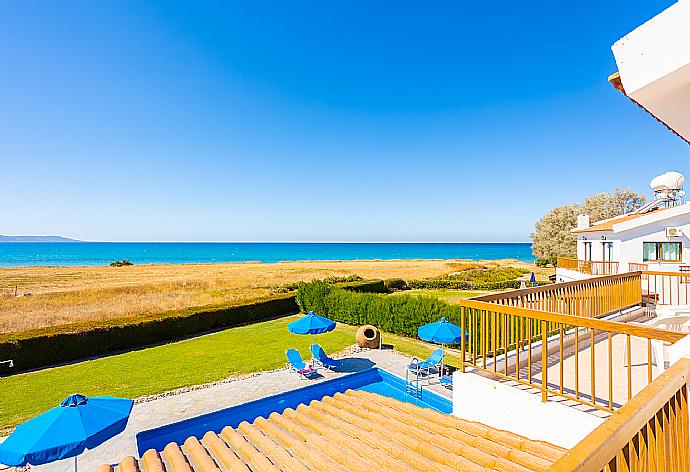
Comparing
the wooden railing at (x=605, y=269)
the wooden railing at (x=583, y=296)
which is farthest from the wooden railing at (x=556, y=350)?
the wooden railing at (x=605, y=269)

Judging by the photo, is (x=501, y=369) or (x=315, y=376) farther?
(x=315, y=376)

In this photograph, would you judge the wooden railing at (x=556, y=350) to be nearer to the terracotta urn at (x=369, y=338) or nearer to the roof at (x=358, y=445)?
the roof at (x=358, y=445)

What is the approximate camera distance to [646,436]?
→ 1.63 metres

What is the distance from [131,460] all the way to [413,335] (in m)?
13.5

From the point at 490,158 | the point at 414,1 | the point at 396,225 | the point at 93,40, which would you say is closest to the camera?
the point at 93,40

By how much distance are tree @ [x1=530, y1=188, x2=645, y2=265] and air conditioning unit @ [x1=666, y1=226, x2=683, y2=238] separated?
94.8 ft

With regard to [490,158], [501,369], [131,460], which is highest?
[490,158]

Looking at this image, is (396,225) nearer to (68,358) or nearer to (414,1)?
(414,1)

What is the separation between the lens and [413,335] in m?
17.0

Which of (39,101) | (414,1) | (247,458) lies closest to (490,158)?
(414,1)

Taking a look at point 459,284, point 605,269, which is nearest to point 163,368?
point 605,269

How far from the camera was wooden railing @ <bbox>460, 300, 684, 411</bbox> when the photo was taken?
11.7ft

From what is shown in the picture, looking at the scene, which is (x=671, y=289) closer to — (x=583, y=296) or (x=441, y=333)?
(x=583, y=296)

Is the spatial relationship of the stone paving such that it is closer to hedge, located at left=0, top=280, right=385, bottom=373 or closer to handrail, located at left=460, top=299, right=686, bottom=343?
hedge, located at left=0, top=280, right=385, bottom=373
